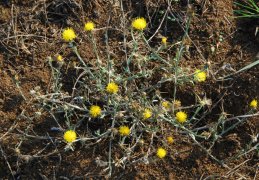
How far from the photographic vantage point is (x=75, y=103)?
2311mm

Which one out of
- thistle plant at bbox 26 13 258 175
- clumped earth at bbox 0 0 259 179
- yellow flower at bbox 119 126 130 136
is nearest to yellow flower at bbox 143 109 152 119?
thistle plant at bbox 26 13 258 175

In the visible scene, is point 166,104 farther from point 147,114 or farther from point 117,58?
point 117,58

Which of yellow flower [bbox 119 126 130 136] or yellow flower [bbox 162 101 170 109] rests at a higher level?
yellow flower [bbox 162 101 170 109]

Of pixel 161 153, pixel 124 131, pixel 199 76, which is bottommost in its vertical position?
pixel 161 153

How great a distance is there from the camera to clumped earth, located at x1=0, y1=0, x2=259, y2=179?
2252 mm

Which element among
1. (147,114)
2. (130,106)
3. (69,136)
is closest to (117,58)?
(130,106)

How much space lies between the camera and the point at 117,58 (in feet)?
7.98

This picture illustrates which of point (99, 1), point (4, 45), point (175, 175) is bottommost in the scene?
point (175, 175)

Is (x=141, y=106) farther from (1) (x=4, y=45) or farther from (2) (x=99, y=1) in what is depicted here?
(1) (x=4, y=45)

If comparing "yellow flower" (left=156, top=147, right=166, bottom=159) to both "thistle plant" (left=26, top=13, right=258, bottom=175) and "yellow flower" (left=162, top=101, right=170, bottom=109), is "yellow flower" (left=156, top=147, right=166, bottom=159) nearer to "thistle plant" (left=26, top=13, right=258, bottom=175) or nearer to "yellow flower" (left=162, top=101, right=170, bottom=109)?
"thistle plant" (left=26, top=13, right=258, bottom=175)

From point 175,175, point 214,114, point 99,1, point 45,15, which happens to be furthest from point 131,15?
point 175,175

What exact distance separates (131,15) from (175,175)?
954 mm

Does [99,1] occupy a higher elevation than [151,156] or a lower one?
higher

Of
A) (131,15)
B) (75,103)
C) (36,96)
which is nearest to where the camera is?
(36,96)
